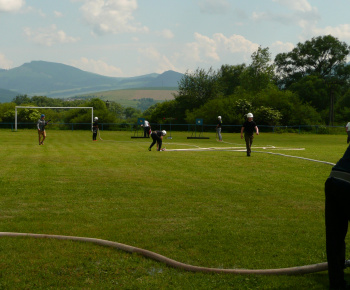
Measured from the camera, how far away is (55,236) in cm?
632

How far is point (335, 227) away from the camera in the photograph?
14.9 ft

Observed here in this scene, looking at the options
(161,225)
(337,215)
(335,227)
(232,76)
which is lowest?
(161,225)

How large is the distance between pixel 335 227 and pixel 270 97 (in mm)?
60865

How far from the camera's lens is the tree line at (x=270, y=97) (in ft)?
204

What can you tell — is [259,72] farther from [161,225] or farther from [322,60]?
[161,225]

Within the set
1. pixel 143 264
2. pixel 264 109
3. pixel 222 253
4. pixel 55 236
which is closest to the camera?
pixel 143 264

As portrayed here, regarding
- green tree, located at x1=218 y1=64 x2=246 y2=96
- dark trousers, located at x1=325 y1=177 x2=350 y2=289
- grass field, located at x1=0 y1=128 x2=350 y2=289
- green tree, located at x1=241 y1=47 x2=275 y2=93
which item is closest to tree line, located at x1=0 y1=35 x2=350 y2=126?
green tree, located at x1=241 y1=47 x2=275 y2=93

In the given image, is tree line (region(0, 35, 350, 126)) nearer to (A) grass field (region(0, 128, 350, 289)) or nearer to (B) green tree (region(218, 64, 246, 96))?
(B) green tree (region(218, 64, 246, 96))

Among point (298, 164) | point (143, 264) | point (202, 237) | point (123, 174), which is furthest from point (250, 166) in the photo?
point (143, 264)

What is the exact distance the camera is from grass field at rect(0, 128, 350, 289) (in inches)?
192

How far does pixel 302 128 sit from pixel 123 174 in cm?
4958

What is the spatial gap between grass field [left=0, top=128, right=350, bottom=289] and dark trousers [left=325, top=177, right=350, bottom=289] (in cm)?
23

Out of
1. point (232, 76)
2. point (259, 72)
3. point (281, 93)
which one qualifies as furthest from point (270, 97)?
point (232, 76)

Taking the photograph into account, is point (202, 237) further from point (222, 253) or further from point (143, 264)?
point (143, 264)
